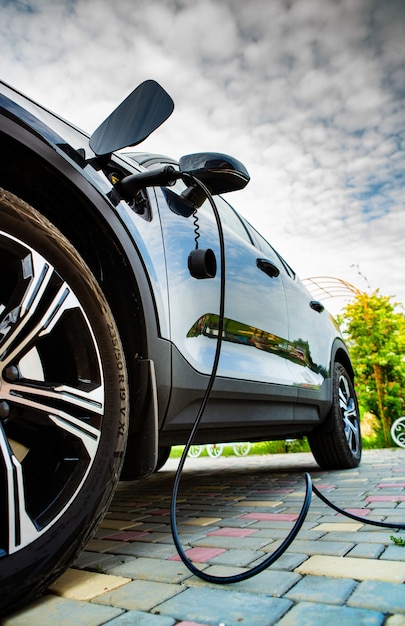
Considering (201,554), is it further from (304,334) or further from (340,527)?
(304,334)

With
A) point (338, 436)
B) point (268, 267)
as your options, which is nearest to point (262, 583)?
point (268, 267)

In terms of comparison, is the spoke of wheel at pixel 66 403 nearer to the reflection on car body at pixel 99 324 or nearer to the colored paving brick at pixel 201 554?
the reflection on car body at pixel 99 324

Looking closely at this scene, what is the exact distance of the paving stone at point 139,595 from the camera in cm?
97

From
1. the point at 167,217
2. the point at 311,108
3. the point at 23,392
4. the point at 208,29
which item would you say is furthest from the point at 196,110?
the point at 23,392

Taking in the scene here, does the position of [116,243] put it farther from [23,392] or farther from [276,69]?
[276,69]

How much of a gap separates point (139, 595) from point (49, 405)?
47 cm

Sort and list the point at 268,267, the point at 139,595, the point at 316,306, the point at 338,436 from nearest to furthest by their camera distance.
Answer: the point at 139,595 < the point at 268,267 < the point at 338,436 < the point at 316,306

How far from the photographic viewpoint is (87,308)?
1.17m

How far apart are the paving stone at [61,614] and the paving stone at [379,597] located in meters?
0.48

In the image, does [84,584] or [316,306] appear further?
[316,306]

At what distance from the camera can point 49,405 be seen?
1.05 metres

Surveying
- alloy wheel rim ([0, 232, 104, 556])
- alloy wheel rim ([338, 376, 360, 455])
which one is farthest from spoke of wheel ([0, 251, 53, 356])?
alloy wheel rim ([338, 376, 360, 455])

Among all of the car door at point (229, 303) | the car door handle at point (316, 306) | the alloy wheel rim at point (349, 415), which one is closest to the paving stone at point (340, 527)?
the car door at point (229, 303)

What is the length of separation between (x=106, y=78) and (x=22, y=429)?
227 cm
